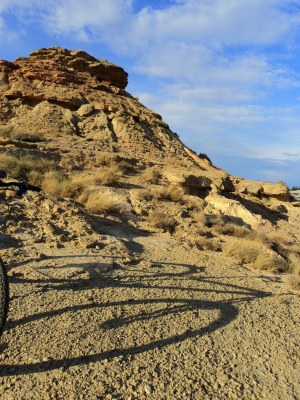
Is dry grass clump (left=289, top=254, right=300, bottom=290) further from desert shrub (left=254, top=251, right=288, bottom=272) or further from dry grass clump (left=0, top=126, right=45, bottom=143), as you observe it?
dry grass clump (left=0, top=126, right=45, bottom=143)

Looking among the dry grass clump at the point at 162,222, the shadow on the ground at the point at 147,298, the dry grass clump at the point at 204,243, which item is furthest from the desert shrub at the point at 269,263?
the dry grass clump at the point at 162,222

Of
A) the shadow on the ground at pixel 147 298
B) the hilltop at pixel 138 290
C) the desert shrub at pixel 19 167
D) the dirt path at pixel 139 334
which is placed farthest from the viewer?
the desert shrub at pixel 19 167

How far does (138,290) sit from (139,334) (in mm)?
1202

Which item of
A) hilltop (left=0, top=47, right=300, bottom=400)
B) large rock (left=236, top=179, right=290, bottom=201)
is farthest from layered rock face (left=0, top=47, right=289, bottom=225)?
hilltop (left=0, top=47, right=300, bottom=400)

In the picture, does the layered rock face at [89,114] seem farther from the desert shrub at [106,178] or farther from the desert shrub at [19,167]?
the desert shrub at [19,167]

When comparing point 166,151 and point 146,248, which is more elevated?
point 166,151

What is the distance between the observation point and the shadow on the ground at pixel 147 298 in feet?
13.2

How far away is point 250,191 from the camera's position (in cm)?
2005

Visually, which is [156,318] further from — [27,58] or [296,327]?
[27,58]

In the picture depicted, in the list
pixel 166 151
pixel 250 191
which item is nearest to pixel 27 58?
pixel 166 151

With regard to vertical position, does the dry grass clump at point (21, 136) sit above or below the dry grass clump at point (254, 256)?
above

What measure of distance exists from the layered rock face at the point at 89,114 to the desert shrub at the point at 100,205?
6.76 meters

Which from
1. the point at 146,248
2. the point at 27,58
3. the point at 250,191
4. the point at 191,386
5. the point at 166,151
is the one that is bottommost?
the point at 191,386

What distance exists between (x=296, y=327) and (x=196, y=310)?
1.49 m
